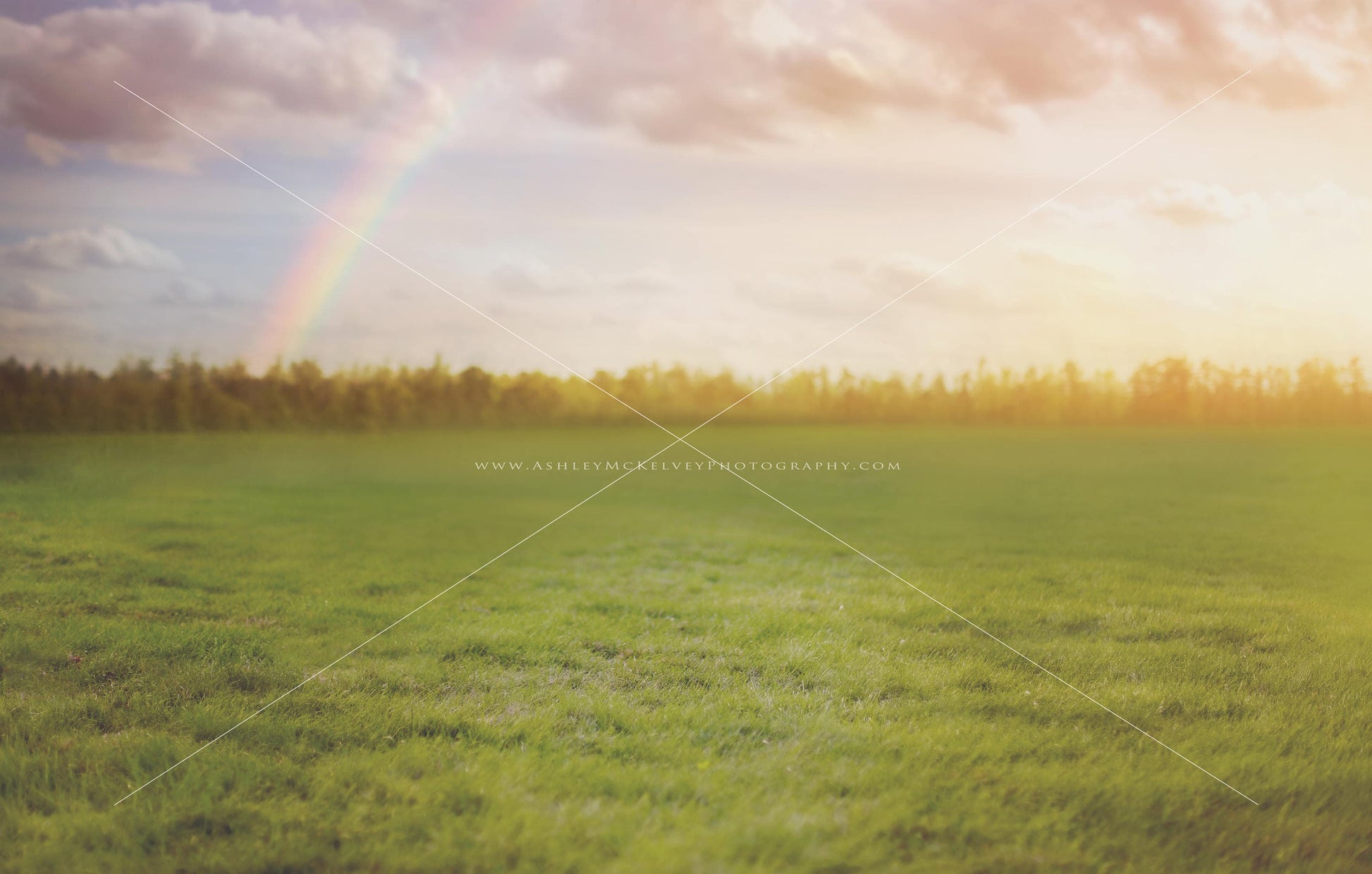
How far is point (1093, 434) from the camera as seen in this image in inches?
829

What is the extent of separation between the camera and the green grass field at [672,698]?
13.3 ft

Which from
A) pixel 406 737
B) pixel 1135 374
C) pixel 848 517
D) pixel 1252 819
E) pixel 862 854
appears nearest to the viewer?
pixel 862 854

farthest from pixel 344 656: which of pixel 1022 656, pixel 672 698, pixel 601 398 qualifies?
pixel 601 398

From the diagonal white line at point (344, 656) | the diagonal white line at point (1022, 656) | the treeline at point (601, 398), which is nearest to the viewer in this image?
the diagonal white line at point (344, 656)

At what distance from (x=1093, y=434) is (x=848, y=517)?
8952 mm

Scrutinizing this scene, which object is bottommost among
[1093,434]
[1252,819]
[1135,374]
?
[1252,819]

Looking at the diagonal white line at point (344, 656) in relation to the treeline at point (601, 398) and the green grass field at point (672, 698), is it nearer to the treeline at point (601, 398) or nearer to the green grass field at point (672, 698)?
the green grass field at point (672, 698)

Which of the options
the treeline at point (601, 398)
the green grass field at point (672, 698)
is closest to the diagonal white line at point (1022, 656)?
the green grass field at point (672, 698)

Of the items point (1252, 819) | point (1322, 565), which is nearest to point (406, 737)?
point (1252, 819)

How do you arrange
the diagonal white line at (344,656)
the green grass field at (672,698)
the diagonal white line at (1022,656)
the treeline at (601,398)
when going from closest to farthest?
the green grass field at (672,698)
the diagonal white line at (344,656)
the diagonal white line at (1022,656)
the treeline at (601,398)

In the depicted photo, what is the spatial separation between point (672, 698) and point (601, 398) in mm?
10277

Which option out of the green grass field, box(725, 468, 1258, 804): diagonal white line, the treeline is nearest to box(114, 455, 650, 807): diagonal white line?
the green grass field

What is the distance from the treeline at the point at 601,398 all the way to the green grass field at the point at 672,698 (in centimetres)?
210

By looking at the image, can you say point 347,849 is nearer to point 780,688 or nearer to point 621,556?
point 780,688
